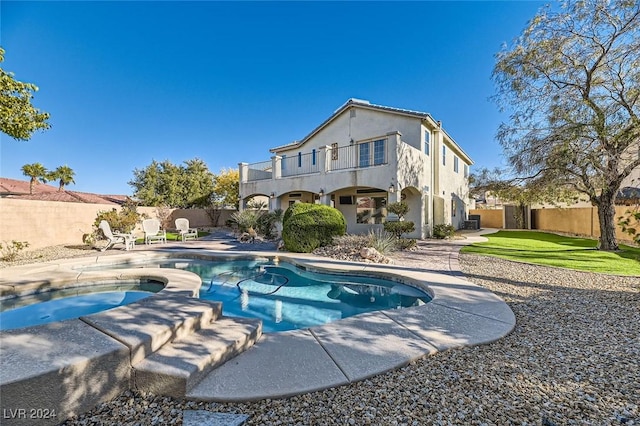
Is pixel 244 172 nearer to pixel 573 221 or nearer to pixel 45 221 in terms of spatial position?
pixel 45 221

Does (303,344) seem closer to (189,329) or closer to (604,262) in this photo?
(189,329)

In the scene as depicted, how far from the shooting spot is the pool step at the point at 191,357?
2594 millimetres

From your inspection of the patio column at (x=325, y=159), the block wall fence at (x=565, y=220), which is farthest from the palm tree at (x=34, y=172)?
the block wall fence at (x=565, y=220)

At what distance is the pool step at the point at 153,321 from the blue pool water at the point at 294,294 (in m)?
1.52

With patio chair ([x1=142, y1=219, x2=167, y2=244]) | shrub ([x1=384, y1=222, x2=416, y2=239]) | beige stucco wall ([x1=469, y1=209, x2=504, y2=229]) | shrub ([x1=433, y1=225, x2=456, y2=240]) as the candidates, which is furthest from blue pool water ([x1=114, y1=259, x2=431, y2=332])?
beige stucco wall ([x1=469, y1=209, x2=504, y2=229])

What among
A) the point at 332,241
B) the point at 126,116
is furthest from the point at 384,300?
the point at 126,116

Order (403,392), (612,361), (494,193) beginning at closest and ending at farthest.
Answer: (403,392) → (612,361) → (494,193)

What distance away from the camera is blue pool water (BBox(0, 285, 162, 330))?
17.3 feet

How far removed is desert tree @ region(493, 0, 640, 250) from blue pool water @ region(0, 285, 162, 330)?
14806mm

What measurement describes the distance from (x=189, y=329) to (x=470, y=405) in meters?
3.07

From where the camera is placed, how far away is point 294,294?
7.32 metres

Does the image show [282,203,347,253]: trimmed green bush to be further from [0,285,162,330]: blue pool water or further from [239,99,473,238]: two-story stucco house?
[0,285,162,330]: blue pool water

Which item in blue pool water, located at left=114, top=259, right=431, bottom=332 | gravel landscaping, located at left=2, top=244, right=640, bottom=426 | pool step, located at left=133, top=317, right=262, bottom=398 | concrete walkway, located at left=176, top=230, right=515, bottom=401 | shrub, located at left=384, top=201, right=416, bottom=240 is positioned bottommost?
blue pool water, located at left=114, top=259, right=431, bottom=332

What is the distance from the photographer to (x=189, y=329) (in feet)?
11.5
